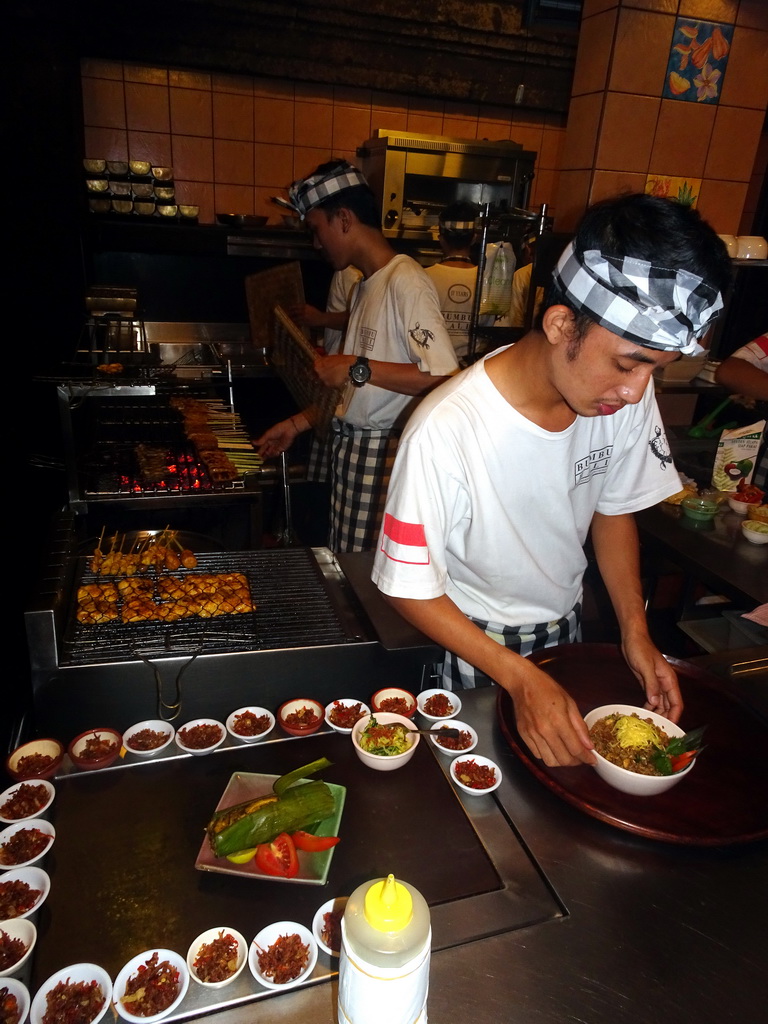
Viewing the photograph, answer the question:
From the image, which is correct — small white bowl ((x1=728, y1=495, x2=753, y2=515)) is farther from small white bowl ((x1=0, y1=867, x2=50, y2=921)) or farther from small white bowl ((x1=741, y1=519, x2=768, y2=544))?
small white bowl ((x1=0, y1=867, x2=50, y2=921))

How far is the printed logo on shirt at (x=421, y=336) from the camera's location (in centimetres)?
325

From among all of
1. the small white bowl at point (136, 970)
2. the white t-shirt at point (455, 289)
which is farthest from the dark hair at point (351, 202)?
the small white bowl at point (136, 970)

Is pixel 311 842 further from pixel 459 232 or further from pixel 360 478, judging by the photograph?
pixel 459 232

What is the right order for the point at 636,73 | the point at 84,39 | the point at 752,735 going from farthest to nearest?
the point at 84,39 → the point at 636,73 → the point at 752,735

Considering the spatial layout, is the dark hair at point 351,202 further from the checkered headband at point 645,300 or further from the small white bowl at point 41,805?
the small white bowl at point 41,805

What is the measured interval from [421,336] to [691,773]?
2351 mm

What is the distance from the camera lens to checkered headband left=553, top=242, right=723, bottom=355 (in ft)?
4.52

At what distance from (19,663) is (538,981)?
3116 mm

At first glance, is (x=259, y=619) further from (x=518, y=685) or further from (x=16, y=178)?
(x=16, y=178)

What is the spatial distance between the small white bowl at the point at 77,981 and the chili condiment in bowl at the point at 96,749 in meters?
0.49

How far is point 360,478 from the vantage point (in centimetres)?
377

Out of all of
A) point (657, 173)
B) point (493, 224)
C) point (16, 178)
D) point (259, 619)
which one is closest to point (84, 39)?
point (16, 178)

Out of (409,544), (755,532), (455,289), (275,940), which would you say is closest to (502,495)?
(409,544)

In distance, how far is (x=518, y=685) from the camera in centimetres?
158
